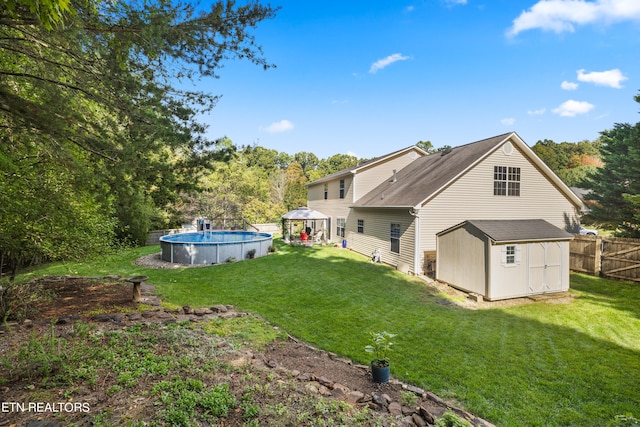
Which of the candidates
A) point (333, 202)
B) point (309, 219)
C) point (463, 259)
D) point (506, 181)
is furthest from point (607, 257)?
point (309, 219)

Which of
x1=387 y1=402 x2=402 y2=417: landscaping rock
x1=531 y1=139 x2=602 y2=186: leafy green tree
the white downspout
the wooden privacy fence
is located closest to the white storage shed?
the white downspout

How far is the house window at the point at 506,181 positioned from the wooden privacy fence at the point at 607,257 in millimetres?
3595

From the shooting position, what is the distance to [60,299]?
7.46 metres

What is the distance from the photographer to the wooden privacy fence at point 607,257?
11547 mm

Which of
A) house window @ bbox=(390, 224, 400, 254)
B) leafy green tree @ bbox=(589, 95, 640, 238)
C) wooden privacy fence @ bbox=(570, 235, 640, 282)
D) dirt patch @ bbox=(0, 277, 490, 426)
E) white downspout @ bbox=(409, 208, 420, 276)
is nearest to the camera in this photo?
dirt patch @ bbox=(0, 277, 490, 426)

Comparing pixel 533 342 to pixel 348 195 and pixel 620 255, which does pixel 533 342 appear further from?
pixel 348 195

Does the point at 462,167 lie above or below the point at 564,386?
above

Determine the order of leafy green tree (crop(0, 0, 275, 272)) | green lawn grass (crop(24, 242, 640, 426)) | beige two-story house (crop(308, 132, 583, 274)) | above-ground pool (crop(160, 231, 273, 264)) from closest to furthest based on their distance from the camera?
green lawn grass (crop(24, 242, 640, 426)) < leafy green tree (crop(0, 0, 275, 272)) < beige two-story house (crop(308, 132, 583, 274)) < above-ground pool (crop(160, 231, 273, 264))

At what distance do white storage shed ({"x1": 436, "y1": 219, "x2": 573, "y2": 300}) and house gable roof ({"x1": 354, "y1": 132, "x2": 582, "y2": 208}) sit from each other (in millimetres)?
2560

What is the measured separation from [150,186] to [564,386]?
8.77 meters

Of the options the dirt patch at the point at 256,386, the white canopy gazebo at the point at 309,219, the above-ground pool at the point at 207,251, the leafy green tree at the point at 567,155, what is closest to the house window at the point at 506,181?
the white canopy gazebo at the point at 309,219

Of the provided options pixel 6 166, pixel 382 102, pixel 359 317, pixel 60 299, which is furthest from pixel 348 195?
pixel 6 166

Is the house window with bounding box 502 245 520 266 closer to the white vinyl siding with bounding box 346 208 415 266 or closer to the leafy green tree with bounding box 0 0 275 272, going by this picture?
the white vinyl siding with bounding box 346 208 415 266

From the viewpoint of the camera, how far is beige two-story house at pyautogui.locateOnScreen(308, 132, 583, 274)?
12.4 metres
